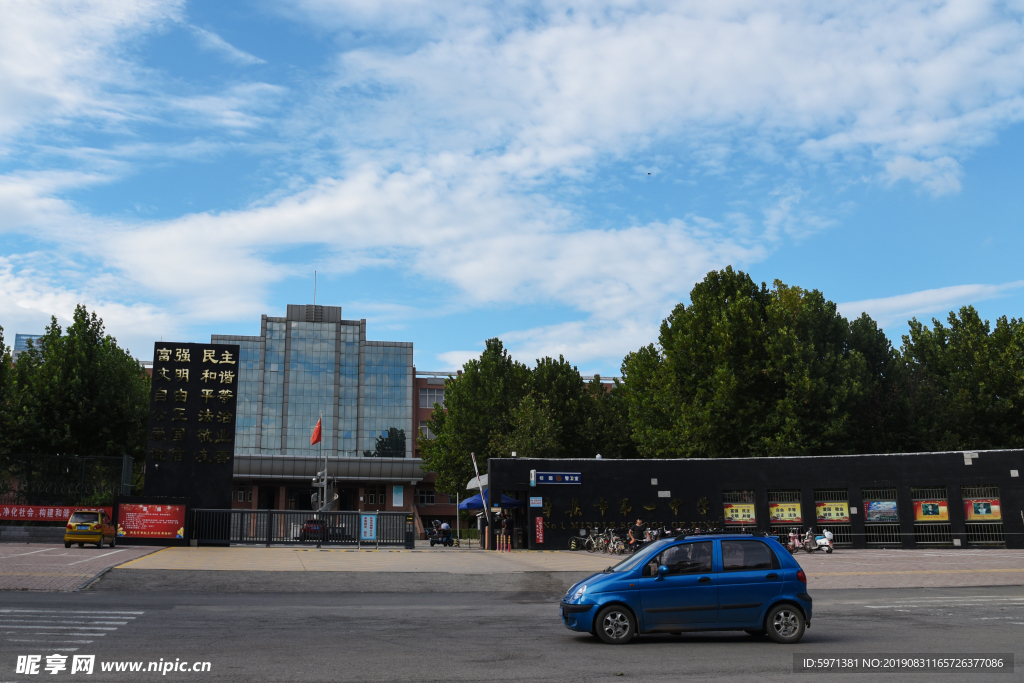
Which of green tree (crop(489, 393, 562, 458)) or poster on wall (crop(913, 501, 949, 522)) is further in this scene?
green tree (crop(489, 393, 562, 458))

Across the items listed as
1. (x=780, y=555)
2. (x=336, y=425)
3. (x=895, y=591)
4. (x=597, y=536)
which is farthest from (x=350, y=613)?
(x=336, y=425)

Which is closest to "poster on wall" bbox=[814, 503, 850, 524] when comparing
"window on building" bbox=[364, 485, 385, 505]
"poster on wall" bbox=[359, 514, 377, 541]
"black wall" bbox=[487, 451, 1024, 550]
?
"black wall" bbox=[487, 451, 1024, 550]

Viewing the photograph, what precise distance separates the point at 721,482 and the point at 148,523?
24557 mm

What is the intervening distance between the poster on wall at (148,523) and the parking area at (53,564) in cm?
106

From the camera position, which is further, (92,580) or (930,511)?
(930,511)

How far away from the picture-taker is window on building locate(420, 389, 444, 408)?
321 feet

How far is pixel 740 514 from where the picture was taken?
35688mm

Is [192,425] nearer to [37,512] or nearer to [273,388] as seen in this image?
[37,512]

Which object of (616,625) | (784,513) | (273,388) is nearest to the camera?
(616,625)

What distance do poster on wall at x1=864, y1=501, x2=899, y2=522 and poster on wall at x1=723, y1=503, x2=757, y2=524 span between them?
16.0ft

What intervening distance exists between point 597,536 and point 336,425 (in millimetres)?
66216

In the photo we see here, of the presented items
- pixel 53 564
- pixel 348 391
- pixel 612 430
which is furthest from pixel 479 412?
pixel 348 391

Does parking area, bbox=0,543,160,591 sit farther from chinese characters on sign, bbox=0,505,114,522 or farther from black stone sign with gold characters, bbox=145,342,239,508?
black stone sign with gold characters, bbox=145,342,239,508

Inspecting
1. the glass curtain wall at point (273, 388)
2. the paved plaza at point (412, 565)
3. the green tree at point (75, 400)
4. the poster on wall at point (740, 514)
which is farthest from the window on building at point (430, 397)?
the paved plaza at point (412, 565)
